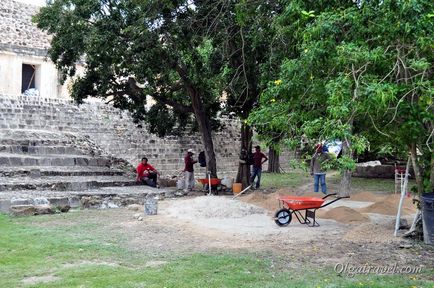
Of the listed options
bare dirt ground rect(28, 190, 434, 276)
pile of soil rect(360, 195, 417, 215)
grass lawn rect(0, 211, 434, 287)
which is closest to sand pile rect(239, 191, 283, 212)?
bare dirt ground rect(28, 190, 434, 276)

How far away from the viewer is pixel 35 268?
224 inches

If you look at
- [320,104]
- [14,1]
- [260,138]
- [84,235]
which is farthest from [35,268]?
[14,1]

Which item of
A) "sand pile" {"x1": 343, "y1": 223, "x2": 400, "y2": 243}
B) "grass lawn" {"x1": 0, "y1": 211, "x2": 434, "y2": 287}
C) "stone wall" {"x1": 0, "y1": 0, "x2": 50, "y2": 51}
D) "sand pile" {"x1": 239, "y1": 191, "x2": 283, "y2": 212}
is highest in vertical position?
"stone wall" {"x1": 0, "y1": 0, "x2": 50, "y2": 51}

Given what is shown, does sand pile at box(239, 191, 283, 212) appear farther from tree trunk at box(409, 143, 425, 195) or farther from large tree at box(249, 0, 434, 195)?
large tree at box(249, 0, 434, 195)

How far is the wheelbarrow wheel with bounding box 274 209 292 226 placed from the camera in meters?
8.80

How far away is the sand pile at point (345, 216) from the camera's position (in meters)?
9.39

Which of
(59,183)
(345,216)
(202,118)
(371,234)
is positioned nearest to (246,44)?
(202,118)

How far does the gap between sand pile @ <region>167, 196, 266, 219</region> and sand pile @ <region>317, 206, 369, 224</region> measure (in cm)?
151

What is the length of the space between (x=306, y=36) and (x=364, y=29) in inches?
27.5

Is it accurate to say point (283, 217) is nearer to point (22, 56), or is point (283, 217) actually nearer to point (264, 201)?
point (264, 201)

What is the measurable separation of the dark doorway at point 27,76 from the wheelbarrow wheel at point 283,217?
20427 millimetres

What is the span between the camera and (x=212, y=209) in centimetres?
1047

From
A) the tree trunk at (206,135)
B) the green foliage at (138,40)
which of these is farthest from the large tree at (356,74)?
the tree trunk at (206,135)

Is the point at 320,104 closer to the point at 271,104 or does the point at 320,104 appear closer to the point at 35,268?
the point at 271,104
